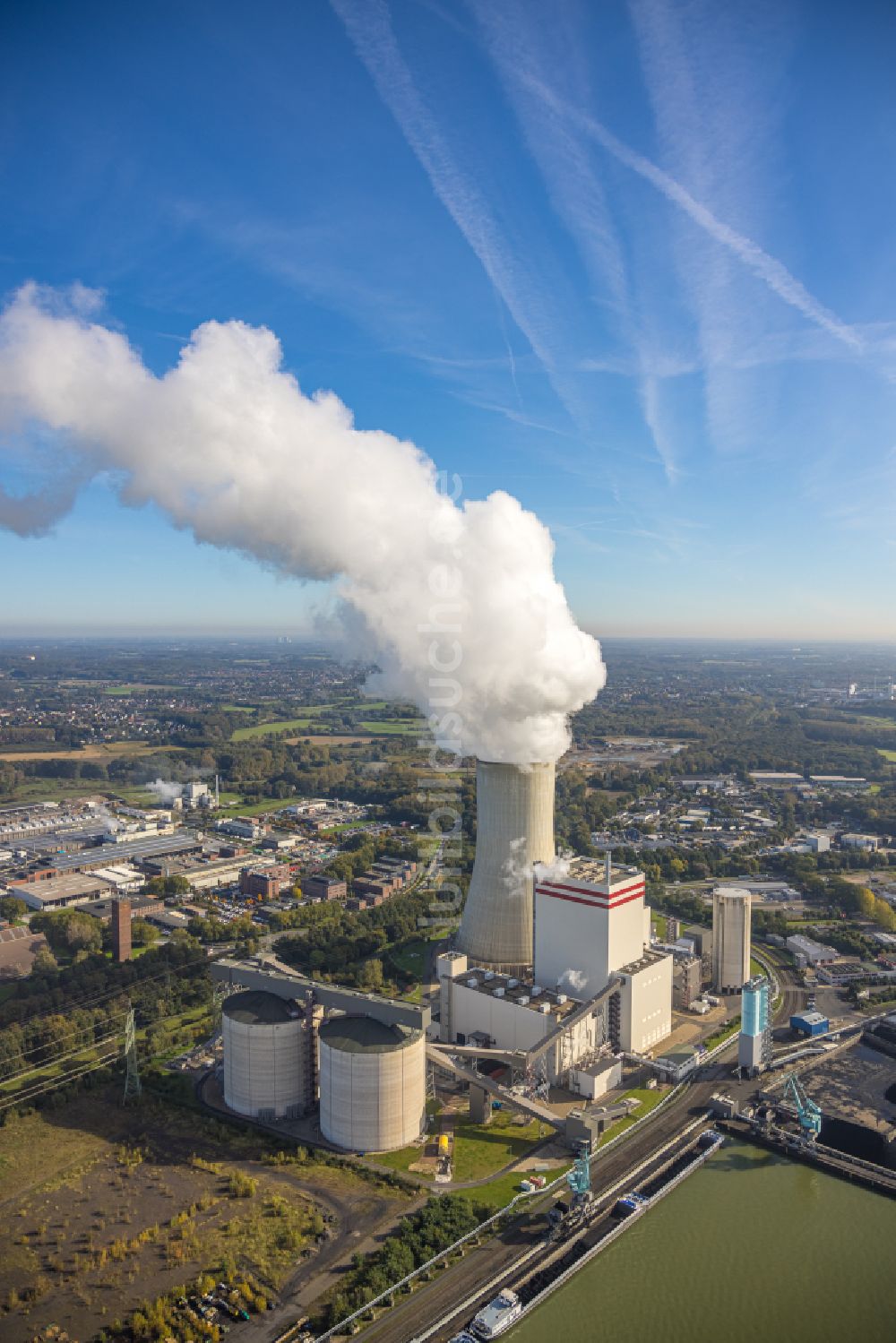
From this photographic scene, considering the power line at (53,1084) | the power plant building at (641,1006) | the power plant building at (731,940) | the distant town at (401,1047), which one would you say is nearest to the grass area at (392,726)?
the distant town at (401,1047)

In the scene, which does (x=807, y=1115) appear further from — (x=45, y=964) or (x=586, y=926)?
(x=45, y=964)

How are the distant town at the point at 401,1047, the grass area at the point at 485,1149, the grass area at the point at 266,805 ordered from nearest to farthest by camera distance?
the distant town at the point at 401,1047, the grass area at the point at 485,1149, the grass area at the point at 266,805

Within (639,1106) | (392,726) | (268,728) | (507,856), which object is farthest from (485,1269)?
(268,728)

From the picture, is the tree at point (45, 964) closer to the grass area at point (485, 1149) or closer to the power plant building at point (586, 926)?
the grass area at point (485, 1149)

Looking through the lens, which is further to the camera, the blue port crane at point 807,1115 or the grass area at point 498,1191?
the blue port crane at point 807,1115

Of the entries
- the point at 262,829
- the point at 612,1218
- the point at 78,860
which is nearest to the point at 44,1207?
the point at 612,1218

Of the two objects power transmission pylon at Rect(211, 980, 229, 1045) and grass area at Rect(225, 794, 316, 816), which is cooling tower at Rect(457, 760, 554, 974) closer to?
power transmission pylon at Rect(211, 980, 229, 1045)
